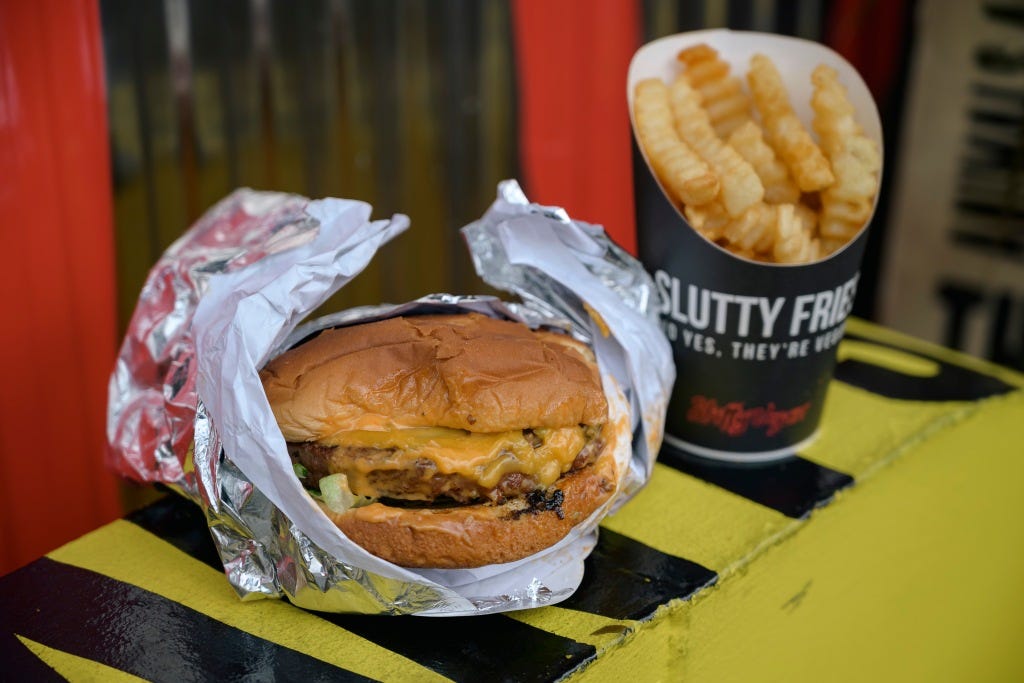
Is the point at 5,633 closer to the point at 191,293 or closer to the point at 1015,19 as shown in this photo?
the point at 191,293

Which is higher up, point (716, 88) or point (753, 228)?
point (716, 88)

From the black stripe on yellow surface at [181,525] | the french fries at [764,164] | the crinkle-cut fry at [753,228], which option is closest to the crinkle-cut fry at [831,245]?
the french fries at [764,164]

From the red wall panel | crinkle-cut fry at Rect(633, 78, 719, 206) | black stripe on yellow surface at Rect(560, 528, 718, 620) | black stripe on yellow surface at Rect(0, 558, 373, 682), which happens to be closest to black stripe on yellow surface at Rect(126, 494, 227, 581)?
black stripe on yellow surface at Rect(0, 558, 373, 682)

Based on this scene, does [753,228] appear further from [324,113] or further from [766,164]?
[324,113]

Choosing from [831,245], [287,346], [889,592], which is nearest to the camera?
[287,346]

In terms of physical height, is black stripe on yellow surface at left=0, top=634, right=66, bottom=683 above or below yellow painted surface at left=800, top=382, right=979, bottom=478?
below

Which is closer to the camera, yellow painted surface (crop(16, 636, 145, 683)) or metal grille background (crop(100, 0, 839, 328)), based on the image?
yellow painted surface (crop(16, 636, 145, 683))

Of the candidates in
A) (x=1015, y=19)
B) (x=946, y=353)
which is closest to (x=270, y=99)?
(x=946, y=353)

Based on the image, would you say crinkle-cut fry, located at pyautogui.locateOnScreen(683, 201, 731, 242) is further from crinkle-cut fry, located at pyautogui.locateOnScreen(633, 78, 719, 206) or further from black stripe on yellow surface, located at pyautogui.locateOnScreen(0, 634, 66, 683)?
black stripe on yellow surface, located at pyautogui.locateOnScreen(0, 634, 66, 683)

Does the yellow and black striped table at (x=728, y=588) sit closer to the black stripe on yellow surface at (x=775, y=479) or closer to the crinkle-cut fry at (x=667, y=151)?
the black stripe on yellow surface at (x=775, y=479)

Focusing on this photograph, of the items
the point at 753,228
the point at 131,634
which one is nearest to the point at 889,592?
the point at 753,228
